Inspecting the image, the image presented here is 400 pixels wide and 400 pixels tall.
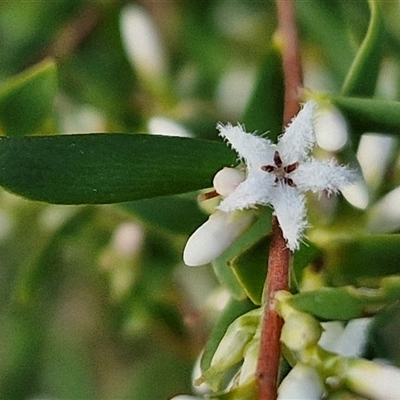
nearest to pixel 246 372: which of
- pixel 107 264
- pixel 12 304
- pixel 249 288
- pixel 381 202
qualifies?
pixel 249 288

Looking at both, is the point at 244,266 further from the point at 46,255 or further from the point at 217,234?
the point at 46,255

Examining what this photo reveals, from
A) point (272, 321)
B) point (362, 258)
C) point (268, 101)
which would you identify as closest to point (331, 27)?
point (268, 101)

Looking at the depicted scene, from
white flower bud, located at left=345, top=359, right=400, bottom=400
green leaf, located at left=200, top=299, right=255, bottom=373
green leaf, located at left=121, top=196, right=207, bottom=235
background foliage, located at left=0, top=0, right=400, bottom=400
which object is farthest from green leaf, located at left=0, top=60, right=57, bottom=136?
white flower bud, located at left=345, top=359, right=400, bottom=400

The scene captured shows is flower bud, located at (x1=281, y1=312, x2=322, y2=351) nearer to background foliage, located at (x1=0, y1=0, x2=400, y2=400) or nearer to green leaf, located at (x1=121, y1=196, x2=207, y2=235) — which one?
background foliage, located at (x1=0, y1=0, x2=400, y2=400)

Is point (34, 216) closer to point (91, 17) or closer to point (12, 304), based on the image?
point (12, 304)

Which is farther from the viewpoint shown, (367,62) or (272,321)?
(367,62)

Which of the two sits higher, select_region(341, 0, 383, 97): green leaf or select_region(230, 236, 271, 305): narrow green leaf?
select_region(341, 0, 383, 97): green leaf

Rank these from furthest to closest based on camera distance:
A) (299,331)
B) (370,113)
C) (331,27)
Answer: (331,27) < (370,113) < (299,331)
